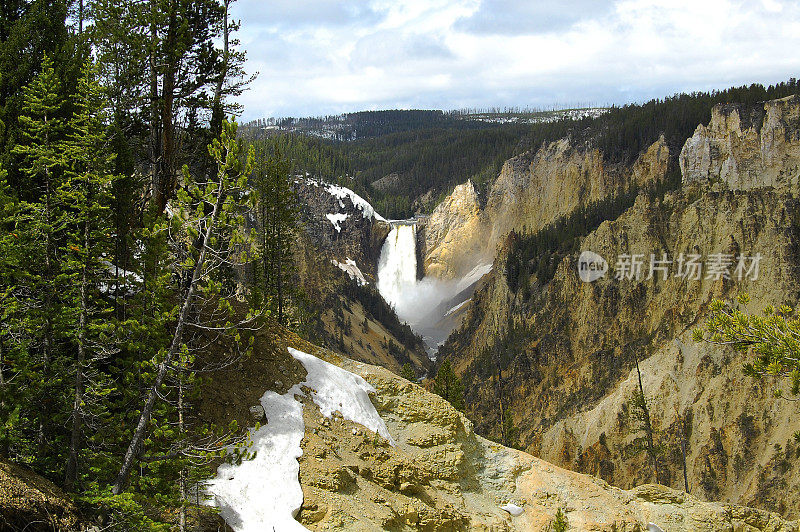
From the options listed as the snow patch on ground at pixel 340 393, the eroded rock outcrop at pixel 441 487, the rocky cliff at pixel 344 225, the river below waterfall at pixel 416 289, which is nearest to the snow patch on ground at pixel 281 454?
the snow patch on ground at pixel 340 393

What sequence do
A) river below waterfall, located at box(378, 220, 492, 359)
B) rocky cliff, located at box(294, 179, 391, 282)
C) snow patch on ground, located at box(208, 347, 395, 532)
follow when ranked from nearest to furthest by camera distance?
snow patch on ground, located at box(208, 347, 395, 532) → river below waterfall, located at box(378, 220, 492, 359) → rocky cliff, located at box(294, 179, 391, 282)

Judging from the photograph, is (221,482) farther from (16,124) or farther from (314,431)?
(16,124)

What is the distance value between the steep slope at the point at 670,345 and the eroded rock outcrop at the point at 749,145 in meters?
0.13

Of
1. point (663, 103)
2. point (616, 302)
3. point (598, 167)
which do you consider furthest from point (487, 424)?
point (663, 103)

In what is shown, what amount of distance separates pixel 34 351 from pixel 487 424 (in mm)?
43753

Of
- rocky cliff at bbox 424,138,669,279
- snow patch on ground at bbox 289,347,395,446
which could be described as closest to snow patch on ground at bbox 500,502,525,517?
snow patch on ground at bbox 289,347,395,446

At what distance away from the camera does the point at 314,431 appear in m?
14.9

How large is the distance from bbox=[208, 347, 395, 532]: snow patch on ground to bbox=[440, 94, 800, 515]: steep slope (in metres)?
21.7

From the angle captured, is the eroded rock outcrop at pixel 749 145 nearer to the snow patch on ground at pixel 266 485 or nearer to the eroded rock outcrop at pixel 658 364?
the eroded rock outcrop at pixel 658 364

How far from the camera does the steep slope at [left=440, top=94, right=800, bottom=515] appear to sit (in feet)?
122

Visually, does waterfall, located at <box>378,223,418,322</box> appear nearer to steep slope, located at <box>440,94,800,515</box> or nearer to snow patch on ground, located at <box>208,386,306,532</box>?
steep slope, located at <box>440,94,800,515</box>

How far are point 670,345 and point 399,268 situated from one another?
7097 centimetres

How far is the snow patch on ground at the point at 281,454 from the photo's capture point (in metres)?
12.2

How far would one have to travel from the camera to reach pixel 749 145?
Result: 59.7m
